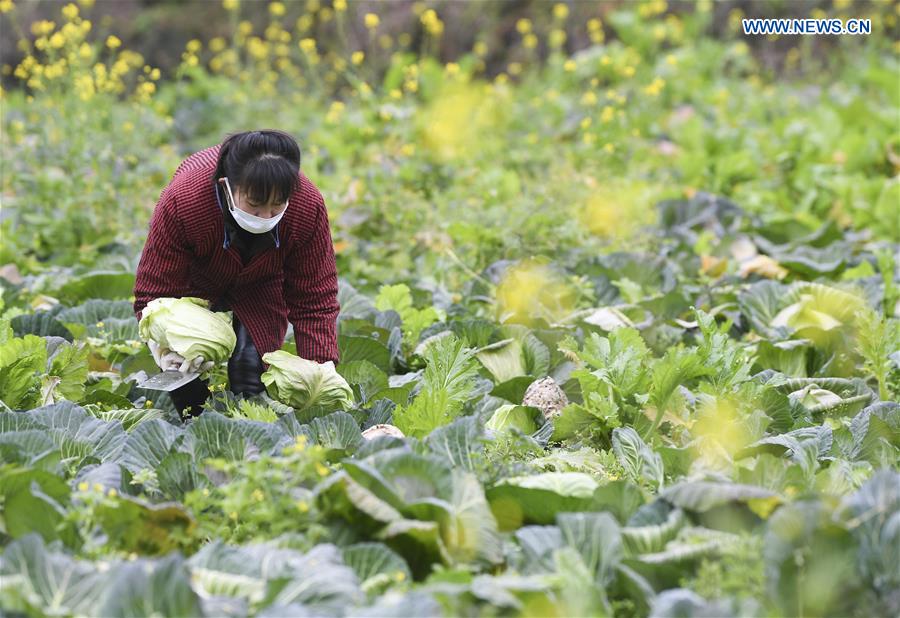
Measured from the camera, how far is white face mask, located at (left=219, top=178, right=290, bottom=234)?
321 centimetres

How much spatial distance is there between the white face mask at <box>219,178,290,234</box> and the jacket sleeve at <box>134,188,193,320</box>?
0.22m

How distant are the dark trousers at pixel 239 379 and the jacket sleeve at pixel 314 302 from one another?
0.50 ft

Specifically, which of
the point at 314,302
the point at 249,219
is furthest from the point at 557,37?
the point at 249,219

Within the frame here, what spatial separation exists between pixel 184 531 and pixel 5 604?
0.51 m

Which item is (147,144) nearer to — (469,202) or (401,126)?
(401,126)

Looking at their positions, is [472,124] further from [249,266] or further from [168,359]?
[168,359]

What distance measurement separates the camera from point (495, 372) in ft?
13.3

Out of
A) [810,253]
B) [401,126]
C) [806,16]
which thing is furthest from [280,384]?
[806,16]

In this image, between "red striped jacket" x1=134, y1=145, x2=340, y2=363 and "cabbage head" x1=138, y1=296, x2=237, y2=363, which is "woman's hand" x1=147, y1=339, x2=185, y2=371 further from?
"red striped jacket" x1=134, y1=145, x2=340, y2=363

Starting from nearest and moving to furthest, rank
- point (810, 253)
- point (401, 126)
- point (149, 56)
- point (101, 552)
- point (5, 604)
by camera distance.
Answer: point (5, 604) → point (101, 552) → point (810, 253) → point (401, 126) → point (149, 56)

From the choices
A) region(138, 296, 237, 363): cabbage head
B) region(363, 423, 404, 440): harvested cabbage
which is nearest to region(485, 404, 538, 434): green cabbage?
region(363, 423, 404, 440): harvested cabbage

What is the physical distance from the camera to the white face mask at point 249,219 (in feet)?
10.5

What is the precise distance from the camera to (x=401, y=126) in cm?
692

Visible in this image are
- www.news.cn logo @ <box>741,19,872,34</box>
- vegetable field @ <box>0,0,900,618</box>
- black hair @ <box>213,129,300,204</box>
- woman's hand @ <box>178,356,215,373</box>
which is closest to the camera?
vegetable field @ <box>0,0,900,618</box>
